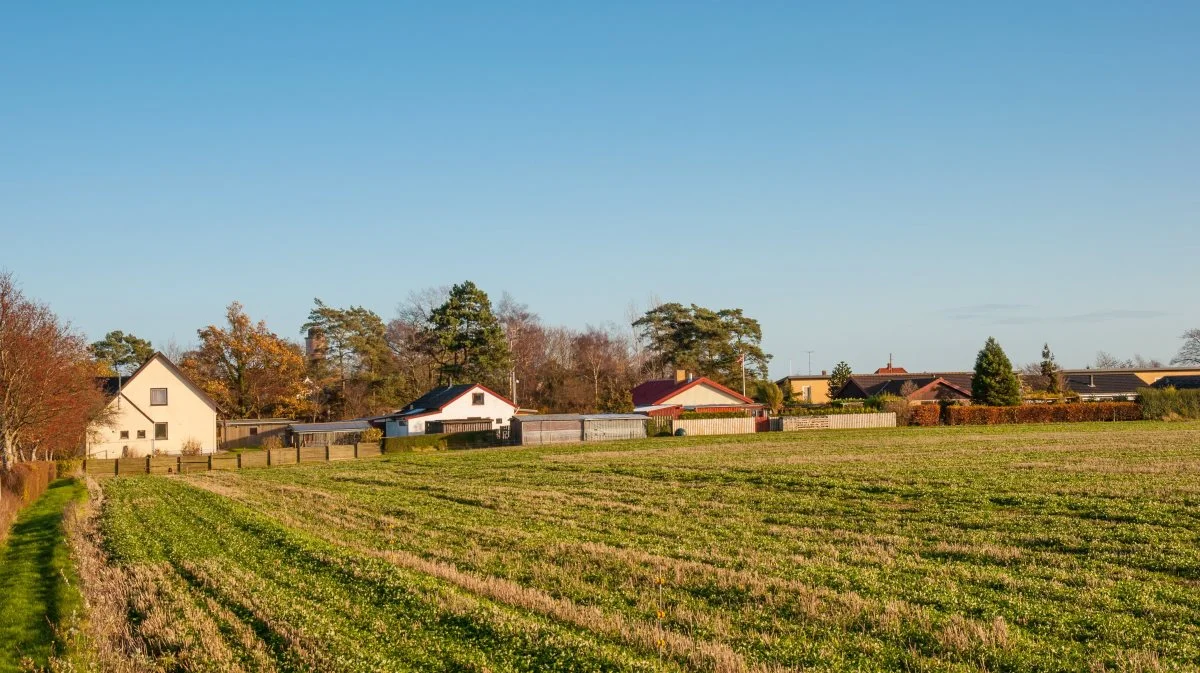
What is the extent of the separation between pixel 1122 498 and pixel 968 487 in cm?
421

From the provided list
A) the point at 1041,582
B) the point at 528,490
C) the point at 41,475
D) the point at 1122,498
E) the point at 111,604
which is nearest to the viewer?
the point at 1041,582

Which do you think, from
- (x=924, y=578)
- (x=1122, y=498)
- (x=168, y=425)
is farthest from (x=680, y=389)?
(x=924, y=578)

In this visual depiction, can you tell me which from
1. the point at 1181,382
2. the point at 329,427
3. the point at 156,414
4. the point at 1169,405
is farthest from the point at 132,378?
the point at 1181,382

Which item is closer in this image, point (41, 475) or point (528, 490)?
point (528, 490)

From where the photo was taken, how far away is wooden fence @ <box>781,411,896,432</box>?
71.5 m

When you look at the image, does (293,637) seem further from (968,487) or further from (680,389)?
(680,389)

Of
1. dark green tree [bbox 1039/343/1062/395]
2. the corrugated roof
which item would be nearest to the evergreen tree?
dark green tree [bbox 1039/343/1062/395]

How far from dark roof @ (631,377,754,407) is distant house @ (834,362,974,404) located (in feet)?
49.4

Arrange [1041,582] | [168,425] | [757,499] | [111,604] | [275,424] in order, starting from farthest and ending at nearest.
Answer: [275,424], [168,425], [757,499], [111,604], [1041,582]

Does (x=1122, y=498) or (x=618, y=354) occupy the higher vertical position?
(x=618, y=354)

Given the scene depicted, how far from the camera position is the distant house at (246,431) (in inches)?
3068

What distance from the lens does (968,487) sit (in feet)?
83.6

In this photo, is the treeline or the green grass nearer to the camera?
the green grass

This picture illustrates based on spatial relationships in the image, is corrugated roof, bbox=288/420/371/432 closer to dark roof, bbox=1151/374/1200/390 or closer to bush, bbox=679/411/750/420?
bush, bbox=679/411/750/420
